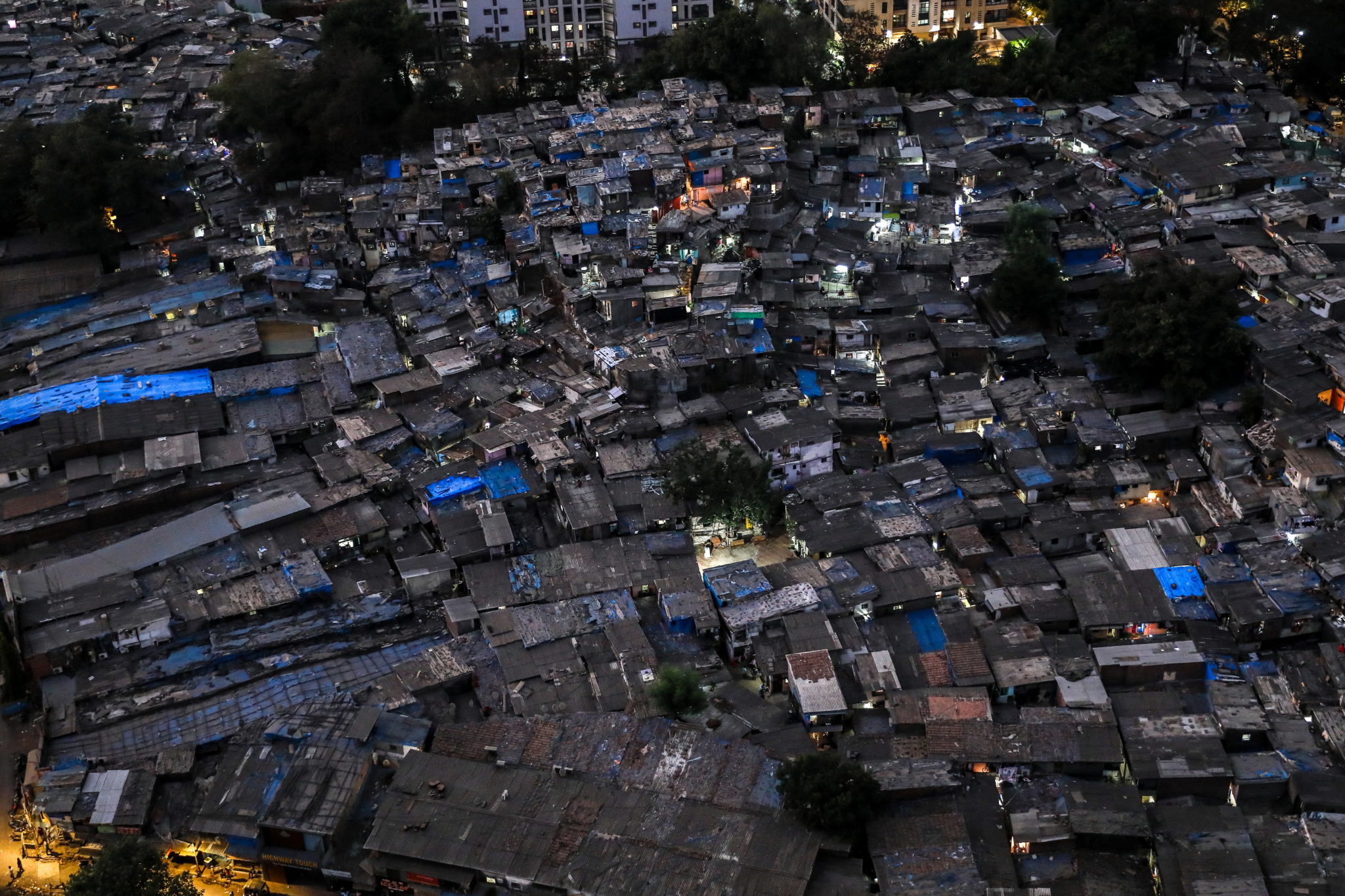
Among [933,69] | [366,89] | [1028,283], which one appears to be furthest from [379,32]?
[1028,283]

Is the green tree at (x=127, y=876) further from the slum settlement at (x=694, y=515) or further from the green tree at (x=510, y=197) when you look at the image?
the green tree at (x=510, y=197)

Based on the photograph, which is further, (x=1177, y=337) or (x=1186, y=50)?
(x=1186, y=50)

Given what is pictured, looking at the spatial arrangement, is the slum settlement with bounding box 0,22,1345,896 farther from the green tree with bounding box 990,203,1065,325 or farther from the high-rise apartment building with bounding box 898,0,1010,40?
the high-rise apartment building with bounding box 898,0,1010,40

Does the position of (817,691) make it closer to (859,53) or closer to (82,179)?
(859,53)

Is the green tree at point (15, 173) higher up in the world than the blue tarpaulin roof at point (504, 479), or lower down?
higher up

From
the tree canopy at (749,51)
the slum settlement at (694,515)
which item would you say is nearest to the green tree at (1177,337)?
the slum settlement at (694,515)
